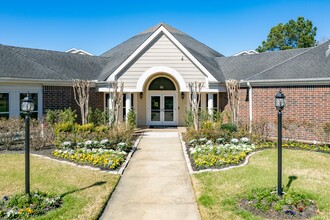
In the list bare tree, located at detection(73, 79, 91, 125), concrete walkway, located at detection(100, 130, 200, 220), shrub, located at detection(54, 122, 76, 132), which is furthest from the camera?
bare tree, located at detection(73, 79, 91, 125)

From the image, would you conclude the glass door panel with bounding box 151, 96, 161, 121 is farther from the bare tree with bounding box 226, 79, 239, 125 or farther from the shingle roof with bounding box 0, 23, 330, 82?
the bare tree with bounding box 226, 79, 239, 125

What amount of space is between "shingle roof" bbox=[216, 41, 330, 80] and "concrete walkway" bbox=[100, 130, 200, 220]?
747 centimetres

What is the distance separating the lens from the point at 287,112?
14320mm

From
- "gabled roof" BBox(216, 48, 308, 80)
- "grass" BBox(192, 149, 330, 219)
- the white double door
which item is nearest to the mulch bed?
"grass" BBox(192, 149, 330, 219)

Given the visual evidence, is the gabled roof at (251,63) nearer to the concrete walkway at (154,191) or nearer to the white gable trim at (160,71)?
the white gable trim at (160,71)

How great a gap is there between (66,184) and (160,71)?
36.7 feet

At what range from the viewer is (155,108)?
19719mm

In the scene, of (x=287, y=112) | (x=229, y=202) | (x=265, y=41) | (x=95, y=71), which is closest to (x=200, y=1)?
(x=95, y=71)

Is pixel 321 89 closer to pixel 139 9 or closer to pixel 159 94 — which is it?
pixel 159 94

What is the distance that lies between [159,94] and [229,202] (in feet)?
44.7

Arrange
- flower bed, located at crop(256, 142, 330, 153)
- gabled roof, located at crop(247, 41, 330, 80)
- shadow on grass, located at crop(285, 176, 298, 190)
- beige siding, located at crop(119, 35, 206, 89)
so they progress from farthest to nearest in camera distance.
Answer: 1. beige siding, located at crop(119, 35, 206, 89)
2. gabled roof, located at crop(247, 41, 330, 80)
3. flower bed, located at crop(256, 142, 330, 153)
4. shadow on grass, located at crop(285, 176, 298, 190)

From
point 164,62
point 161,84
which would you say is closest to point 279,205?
point 164,62

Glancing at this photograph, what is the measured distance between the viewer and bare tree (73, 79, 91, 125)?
15.4 meters

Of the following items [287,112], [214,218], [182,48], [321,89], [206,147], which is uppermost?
[182,48]
